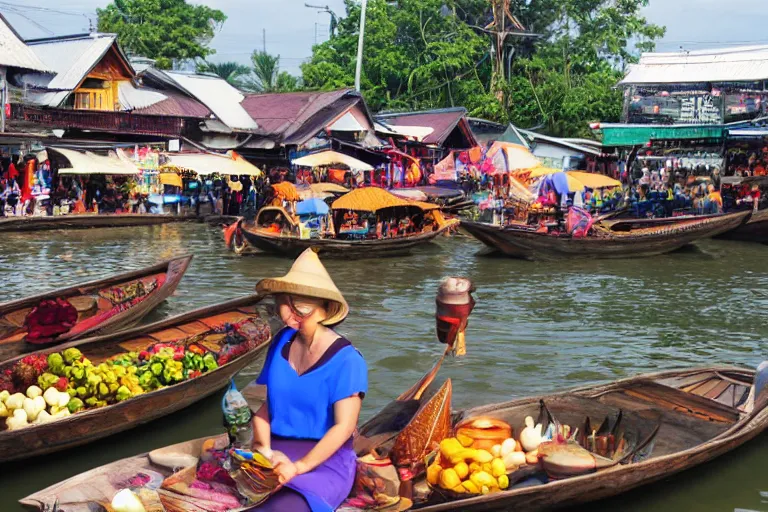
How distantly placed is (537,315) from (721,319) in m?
2.53

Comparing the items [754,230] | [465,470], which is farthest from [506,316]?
[754,230]

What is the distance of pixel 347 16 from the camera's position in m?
37.3

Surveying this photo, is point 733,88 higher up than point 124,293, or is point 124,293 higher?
point 733,88

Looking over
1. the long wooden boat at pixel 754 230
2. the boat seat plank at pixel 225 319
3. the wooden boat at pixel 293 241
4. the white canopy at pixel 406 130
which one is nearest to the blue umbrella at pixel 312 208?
the wooden boat at pixel 293 241

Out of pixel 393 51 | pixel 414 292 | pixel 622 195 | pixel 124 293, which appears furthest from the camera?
pixel 393 51

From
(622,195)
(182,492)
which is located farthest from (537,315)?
(622,195)

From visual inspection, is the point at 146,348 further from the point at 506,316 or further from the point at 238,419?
the point at 506,316

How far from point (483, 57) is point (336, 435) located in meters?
34.5

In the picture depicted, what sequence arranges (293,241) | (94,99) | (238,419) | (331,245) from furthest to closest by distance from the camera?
(94,99) → (331,245) → (293,241) → (238,419)

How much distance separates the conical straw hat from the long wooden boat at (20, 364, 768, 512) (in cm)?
136

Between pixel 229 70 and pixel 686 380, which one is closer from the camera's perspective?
pixel 686 380

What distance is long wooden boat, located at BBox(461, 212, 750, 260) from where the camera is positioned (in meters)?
16.9

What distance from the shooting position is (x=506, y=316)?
11.9m

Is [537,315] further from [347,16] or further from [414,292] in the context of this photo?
[347,16]
